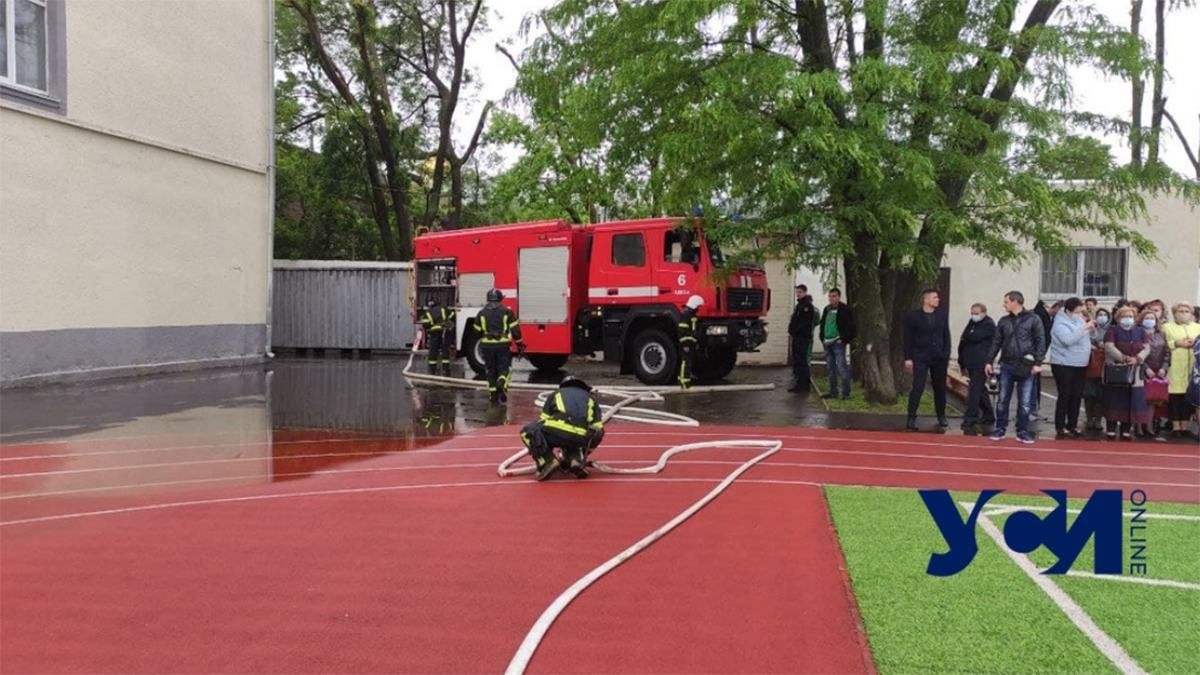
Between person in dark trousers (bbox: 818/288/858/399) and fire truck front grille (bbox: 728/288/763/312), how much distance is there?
5.70 feet

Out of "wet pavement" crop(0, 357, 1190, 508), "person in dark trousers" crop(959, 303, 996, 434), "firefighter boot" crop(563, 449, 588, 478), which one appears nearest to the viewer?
"firefighter boot" crop(563, 449, 588, 478)

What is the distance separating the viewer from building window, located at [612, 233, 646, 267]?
14.5 m

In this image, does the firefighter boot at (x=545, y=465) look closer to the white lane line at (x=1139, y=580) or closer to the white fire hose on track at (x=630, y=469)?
the white fire hose on track at (x=630, y=469)

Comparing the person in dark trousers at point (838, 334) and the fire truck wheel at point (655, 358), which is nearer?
the person in dark trousers at point (838, 334)

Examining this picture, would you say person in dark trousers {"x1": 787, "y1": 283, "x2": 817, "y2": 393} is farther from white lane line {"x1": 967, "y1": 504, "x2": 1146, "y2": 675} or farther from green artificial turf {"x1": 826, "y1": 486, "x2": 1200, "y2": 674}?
white lane line {"x1": 967, "y1": 504, "x2": 1146, "y2": 675}

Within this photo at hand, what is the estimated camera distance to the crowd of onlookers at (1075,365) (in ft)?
31.7

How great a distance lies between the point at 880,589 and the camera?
15.0 ft

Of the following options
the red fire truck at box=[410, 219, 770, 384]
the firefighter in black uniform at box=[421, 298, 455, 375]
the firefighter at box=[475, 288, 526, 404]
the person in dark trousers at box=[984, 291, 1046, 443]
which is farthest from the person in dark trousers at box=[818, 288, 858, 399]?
the firefighter in black uniform at box=[421, 298, 455, 375]

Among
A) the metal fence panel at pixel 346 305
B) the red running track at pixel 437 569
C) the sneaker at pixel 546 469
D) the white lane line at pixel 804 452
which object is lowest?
the red running track at pixel 437 569

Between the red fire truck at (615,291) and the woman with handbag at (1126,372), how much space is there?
5118mm

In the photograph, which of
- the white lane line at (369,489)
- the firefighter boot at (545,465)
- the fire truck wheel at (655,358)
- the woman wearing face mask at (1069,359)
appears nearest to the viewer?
the white lane line at (369,489)

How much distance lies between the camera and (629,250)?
1460 cm
